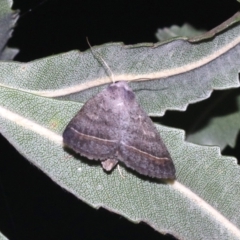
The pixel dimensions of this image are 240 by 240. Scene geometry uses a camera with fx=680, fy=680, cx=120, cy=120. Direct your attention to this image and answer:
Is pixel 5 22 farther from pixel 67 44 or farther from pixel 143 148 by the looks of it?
pixel 67 44

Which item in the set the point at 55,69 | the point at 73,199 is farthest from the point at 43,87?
the point at 73,199

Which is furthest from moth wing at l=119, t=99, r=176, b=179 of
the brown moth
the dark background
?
the dark background

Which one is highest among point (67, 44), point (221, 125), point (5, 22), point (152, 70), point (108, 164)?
point (5, 22)

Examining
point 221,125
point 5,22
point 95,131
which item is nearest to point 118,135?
point 95,131

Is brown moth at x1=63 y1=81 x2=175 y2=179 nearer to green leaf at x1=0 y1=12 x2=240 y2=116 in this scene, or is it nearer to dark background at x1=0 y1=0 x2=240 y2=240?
green leaf at x1=0 y1=12 x2=240 y2=116

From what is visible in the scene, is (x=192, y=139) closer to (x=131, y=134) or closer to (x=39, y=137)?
(x=131, y=134)

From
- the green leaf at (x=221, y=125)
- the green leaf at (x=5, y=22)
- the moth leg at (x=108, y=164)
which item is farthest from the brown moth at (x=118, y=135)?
the green leaf at (x=221, y=125)

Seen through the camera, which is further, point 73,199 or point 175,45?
point 73,199
